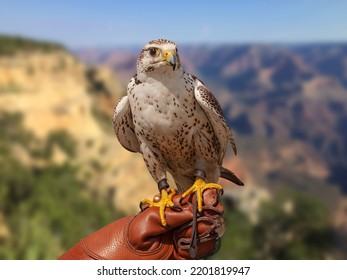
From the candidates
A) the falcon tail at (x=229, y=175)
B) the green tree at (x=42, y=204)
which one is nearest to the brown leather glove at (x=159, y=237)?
the falcon tail at (x=229, y=175)

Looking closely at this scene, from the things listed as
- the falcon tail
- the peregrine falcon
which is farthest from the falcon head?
the falcon tail

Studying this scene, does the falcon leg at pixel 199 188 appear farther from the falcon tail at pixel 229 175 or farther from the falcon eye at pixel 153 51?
the falcon eye at pixel 153 51

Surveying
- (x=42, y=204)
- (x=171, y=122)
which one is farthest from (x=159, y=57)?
(x=42, y=204)

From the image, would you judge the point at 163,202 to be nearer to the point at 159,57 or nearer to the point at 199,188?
the point at 199,188

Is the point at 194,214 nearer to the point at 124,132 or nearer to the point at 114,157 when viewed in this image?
the point at 124,132

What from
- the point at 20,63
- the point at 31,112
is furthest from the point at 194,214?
the point at 20,63

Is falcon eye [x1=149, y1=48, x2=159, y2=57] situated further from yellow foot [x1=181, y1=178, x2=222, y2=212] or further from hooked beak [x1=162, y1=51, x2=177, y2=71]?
yellow foot [x1=181, y1=178, x2=222, y2=212]
